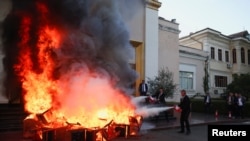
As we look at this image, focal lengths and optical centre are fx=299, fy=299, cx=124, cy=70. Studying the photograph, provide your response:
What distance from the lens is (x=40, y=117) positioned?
8945mm

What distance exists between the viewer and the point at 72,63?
31.6ft

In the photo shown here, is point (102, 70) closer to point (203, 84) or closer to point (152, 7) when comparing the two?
point (152, 7)

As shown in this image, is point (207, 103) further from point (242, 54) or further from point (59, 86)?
point (242, 54)

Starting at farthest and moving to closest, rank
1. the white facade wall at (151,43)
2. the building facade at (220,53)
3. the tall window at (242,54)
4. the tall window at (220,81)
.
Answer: the tall window at (242,54)
the tall window at (220,81)
the building facade at (220,53)
the white facade wall at (151,43)

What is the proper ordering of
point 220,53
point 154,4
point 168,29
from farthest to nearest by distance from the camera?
point 220,53 < point 168,29 < point 154,4

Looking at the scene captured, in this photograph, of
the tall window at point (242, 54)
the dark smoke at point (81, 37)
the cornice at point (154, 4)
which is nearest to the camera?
the dark smoke at point (81, 37)

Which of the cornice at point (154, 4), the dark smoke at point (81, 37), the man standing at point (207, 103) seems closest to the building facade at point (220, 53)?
the man standing at point (207, 103)

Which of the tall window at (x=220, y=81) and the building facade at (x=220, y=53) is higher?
the building facade at (x=220, y=53)

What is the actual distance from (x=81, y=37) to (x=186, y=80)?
19.7m

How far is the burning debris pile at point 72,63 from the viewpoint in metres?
9.54

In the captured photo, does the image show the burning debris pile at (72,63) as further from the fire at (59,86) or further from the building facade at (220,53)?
the building facade at (220,53)

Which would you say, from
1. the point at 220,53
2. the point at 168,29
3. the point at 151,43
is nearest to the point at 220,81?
the point at 220,53

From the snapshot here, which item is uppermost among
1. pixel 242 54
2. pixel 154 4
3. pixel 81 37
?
pixel 154 4

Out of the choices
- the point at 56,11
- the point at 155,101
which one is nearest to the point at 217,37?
the point at 155,101
